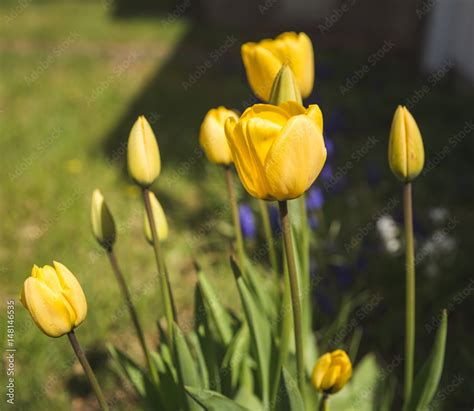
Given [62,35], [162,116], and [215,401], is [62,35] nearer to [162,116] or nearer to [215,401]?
[162,116]

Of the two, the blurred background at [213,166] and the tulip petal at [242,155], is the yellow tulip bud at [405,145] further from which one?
the blurred background at [213,166]

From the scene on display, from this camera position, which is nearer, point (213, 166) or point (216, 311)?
point (216, 311)

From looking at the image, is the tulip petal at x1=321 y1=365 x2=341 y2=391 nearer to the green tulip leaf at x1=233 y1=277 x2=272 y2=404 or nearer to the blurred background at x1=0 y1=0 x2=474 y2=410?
the green tulip leaf at x1=233 y1=277 x2=272 y2=404

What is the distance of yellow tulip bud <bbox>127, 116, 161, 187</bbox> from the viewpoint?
3.83 feet

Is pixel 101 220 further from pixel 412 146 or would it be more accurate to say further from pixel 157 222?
pixel 412 146

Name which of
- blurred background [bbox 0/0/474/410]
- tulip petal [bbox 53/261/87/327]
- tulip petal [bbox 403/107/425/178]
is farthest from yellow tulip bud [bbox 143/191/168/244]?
blurred background [bbox 0/0/474/410]

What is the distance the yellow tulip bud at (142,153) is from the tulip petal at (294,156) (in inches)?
12.3

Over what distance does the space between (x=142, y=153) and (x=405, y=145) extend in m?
0.47

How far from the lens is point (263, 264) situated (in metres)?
2.64

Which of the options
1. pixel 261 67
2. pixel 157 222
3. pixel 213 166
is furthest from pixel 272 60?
pixel 213 166

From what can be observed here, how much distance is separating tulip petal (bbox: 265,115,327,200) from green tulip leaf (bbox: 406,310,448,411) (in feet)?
1.62

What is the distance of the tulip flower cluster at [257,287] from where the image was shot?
960mm

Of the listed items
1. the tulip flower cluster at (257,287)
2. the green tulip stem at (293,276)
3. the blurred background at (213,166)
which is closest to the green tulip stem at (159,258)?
the tulip flower cluster at (257,287)

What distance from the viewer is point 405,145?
1146mm
